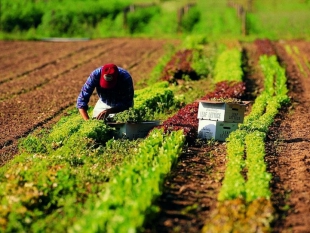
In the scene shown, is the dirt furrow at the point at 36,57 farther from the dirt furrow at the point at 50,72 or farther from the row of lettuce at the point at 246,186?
the row of lettuce at the point at 246,186

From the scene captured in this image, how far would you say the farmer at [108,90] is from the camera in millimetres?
10617

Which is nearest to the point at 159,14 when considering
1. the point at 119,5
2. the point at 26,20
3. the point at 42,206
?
the point at 119,5

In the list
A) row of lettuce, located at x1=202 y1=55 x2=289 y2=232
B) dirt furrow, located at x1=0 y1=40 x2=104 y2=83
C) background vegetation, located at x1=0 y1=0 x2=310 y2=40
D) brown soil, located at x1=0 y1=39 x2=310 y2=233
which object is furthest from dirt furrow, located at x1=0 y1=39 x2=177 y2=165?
background vegetation, located at x1=0 y1=0 x2=310 y2=40

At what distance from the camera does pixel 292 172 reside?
9055 millimetres

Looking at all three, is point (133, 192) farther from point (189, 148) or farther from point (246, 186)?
point (189, 148)

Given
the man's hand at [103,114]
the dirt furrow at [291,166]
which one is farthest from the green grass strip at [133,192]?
the man's hand at [103,114]

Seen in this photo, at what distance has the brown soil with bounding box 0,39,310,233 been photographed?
24.5ft

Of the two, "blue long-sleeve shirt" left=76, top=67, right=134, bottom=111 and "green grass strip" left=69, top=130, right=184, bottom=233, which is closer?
"green grass strip" left=69, top=130, right=184, bottom=233

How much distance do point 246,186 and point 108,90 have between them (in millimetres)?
4067

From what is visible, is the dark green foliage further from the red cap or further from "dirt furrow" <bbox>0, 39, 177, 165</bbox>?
the red cap

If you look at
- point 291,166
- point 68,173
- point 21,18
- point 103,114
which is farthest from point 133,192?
point 21,18

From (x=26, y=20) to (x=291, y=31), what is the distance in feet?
44.9

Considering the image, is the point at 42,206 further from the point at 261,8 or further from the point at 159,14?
the point at 261,8

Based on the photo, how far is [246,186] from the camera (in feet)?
25.3
